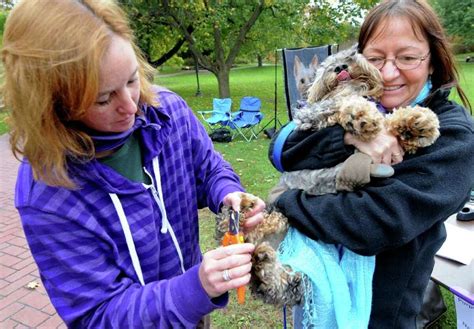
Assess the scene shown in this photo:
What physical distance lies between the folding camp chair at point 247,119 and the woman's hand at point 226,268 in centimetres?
1016

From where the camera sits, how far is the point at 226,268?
4.10ft

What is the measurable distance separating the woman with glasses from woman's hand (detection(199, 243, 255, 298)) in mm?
476

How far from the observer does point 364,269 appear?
62.9 inches

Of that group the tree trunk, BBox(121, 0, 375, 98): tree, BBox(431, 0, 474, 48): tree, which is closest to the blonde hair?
BBox(121, 0, 375, 98): tree

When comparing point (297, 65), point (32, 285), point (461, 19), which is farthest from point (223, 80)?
point (461, 19)

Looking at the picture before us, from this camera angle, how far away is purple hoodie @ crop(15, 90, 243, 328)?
1.35m

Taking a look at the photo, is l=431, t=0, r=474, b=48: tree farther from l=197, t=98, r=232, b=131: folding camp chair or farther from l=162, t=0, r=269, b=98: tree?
l=197, t=98, r=232, b=131: folding camp chair

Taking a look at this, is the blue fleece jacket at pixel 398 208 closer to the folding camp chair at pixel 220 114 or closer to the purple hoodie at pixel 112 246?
the purple hoodie at pixel 112 246

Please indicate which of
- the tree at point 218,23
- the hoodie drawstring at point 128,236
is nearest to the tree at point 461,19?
the tree at point 218,23

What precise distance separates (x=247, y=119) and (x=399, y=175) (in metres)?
10.3

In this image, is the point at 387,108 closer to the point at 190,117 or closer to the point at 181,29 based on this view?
the point at 190,117

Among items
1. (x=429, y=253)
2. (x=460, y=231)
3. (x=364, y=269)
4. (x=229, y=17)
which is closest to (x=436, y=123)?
(x=429, y=253)

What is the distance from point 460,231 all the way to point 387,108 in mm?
→ 1455

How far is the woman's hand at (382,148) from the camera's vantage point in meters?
1.64
